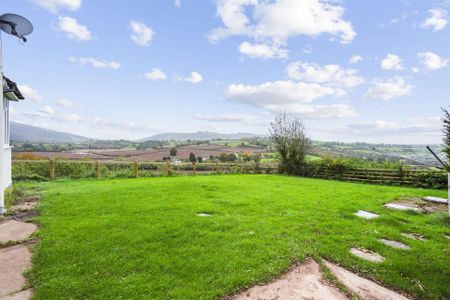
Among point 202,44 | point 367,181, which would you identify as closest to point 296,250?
point 367,181

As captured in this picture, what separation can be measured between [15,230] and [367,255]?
21.8 feet

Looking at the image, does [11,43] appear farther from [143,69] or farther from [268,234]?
[143,69]

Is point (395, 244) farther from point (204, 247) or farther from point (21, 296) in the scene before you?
point (21, 296)

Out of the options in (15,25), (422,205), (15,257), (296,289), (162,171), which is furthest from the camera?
(162,171)

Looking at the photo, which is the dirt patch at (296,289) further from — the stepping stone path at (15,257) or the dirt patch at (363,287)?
the stepping stone path at (15,257)

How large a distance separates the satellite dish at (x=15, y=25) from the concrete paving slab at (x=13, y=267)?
17.4 ft

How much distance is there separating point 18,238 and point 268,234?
4641 millimetres

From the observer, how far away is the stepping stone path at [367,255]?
427cm

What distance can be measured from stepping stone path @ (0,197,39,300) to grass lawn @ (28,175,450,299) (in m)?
0.16

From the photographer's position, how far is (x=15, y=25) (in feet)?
21.5

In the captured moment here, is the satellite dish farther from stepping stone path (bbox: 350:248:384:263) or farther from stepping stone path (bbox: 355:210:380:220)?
stepping stone path (bbox: 355:210:380:220)

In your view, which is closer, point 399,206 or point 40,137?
point 399,206

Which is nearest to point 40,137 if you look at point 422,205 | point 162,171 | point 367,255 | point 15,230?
point 162,171

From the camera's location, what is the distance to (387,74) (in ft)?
56.4
